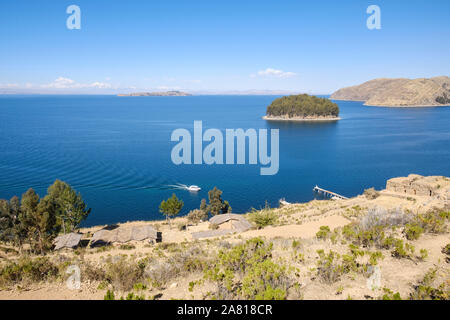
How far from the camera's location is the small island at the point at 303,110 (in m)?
138

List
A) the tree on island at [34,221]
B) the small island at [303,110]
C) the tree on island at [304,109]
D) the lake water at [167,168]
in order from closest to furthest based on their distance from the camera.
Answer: the tree on island at [34,221] → the lake water at [167,168] → the small island at [303,110] → the tree on island at [304,109]

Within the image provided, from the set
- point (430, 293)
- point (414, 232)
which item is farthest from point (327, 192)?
point (430, 293)

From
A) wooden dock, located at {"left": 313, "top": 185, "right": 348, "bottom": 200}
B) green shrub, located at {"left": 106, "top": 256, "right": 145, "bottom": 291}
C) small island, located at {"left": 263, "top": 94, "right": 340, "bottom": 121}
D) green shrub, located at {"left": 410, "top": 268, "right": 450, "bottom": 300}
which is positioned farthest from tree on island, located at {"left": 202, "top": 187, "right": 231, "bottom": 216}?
small island, located at {"left": 263, "top": 94, "right": 340, "bottom": 121}


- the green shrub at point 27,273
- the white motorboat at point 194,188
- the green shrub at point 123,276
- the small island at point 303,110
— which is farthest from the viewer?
the small island at point 303,110

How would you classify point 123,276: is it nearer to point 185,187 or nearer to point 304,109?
point 185,187

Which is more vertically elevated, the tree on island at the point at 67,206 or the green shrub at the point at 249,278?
the green shrub at the point at 249,278

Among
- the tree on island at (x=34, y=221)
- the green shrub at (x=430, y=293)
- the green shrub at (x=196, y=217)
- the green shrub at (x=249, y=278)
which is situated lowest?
the green shrub at (x=196, y=217)

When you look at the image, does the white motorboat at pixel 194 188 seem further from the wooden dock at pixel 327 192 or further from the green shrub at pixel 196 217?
the wooden dock at pixel 327 192

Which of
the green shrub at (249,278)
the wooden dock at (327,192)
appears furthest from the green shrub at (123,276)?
the wooden dock at (327,192)

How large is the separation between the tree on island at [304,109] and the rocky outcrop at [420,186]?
108 m

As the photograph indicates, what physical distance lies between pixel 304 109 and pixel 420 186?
112m

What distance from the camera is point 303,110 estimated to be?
138500 millimetres

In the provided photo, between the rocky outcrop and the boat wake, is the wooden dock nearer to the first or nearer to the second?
the rocky outcrop

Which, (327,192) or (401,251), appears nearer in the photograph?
(401,251)
